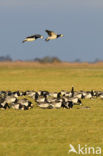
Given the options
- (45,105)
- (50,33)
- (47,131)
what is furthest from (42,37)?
(47,131)

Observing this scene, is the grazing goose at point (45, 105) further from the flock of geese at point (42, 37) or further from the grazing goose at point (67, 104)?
the flock of geese at point (42, 37)

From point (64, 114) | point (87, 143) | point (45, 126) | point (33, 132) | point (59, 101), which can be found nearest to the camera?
point (87, 143)

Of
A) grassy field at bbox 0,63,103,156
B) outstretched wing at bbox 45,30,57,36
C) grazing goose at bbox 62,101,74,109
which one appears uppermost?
outstretched wing at bbox 45,30,57,36

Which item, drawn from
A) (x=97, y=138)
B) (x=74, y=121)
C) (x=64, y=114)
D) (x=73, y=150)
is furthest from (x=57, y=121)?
(x=73, y=150)

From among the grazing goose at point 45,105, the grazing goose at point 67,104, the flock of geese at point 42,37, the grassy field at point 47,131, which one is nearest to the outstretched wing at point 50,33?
the flock of geese at point 42,37

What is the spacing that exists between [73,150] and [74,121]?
7.13 metres

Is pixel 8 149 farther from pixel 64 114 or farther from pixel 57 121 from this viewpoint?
pixel 64 114

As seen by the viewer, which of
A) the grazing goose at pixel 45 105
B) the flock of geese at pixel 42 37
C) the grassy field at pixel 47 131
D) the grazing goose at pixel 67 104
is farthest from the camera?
the grazing goose at pixel 67 104

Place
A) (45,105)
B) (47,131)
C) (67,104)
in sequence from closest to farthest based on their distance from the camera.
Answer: (47,131) → (45,105) → (67,104)

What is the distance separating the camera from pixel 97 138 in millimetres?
18438

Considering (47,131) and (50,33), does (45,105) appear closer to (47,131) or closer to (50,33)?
(50,33)

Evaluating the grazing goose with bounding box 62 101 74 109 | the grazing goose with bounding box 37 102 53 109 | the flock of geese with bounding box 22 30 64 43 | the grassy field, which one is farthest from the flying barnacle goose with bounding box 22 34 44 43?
the grazing goose with bounding box 62 101 74 109

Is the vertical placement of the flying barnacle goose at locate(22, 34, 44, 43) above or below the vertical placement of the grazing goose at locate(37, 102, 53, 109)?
above

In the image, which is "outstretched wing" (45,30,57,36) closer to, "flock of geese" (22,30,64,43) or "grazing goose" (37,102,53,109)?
"flock of geese" (22,30,64,43)
